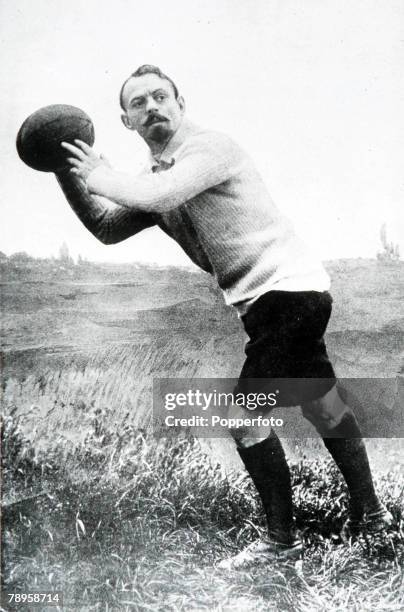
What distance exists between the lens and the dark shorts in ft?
7.95

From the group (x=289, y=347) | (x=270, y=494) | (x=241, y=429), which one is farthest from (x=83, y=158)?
(x=270, y=494)

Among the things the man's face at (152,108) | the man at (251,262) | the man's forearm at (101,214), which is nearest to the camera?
the man at (251,262)

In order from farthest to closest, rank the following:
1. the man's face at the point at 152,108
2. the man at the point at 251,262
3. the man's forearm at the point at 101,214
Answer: the man's forearm at the point at 101,214 → the man's face at the point at 152,108 → the man at the point at 251,262

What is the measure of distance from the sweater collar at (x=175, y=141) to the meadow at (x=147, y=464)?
48cm

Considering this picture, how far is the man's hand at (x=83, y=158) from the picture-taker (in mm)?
2516

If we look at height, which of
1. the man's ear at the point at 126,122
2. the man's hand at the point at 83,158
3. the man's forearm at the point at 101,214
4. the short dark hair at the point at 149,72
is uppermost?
the short dark hair at the point at 149,72

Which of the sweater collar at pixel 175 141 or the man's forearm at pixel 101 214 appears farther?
the man's forearm at pixel 101 214


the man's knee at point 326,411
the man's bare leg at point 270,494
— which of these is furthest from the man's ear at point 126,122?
the man's knee at point 326,411

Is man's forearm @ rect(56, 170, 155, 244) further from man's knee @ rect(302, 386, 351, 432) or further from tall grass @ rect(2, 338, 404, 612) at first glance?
man's knee @ rect(302, 386, 351, 432)

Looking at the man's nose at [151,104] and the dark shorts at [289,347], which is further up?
the man's nose at [151,104]

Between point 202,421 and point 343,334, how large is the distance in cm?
71

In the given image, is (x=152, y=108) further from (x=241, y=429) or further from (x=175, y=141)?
(x=241, y=429)

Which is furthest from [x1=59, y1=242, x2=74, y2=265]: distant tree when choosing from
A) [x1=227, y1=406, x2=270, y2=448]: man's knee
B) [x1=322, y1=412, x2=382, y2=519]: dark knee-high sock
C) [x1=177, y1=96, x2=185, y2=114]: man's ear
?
[x1=322, y1=412, x2=382, y2=519]: dark knee-high sock

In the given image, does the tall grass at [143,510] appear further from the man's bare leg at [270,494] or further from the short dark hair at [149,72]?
the short dark hair at [149,72]
